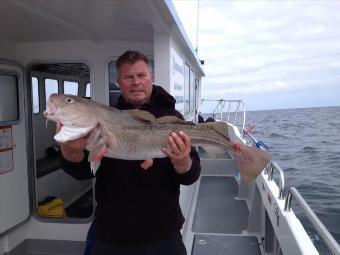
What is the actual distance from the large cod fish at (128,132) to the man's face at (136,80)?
0.74ft

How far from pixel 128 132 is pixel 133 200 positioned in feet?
1.79

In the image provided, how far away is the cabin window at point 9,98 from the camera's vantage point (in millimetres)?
4637

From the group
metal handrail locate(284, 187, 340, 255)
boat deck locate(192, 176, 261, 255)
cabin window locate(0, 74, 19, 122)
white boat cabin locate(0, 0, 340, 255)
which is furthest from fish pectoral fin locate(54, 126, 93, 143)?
boat deck locate(192, 176, 261, 255)

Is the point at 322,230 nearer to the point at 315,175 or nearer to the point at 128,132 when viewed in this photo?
the point at 128,132

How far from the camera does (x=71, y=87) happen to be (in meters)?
7.87

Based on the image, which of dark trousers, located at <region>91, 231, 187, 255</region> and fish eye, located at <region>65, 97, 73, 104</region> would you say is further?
dark trousers, located at <region>91, 231, 187, 255</region>

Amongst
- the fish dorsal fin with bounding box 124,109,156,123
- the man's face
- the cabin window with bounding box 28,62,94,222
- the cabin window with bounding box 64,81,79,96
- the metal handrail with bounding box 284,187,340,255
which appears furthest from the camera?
the cabin window with bounding box 64,81,79,96

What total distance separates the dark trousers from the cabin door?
252cm

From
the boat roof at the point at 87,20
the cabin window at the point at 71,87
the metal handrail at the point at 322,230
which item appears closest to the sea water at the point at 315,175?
the metal handrail at the point at 322,230

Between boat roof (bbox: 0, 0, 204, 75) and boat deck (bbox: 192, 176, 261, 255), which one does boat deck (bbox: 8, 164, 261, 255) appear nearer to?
boat deck (bbox: 192, 176, 261, 255)

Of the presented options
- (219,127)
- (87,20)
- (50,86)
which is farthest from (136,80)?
(50,86)

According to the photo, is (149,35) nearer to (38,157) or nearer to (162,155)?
(162,155)

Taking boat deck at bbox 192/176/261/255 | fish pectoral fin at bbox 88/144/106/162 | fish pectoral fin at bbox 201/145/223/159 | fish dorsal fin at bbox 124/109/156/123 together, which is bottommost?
boat deck at bbox 192/176/261/255

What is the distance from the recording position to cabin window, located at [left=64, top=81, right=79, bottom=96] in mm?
7758
